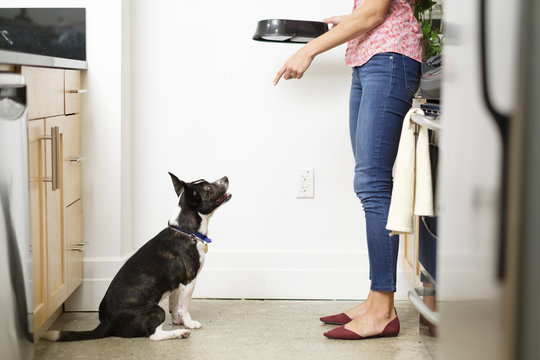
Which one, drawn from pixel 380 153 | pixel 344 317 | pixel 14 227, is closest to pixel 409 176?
pixel 380 153

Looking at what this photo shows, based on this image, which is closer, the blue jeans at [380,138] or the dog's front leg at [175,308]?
the blue jeans at [380,138]

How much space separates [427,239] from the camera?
1.91 meters

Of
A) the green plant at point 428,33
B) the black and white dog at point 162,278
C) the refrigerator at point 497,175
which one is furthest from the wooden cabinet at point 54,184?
the refrigerator at point 497,175

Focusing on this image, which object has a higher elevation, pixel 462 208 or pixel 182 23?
pixel 182 23

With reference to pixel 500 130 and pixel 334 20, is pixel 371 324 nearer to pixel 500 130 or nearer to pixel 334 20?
pixel 334 20

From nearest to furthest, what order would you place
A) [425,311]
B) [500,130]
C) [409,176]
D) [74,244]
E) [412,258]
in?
[500,130]
[425,311]
[409,176]
[74,244]
[412,258]

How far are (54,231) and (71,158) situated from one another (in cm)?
35

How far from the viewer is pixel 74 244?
2.38 metres

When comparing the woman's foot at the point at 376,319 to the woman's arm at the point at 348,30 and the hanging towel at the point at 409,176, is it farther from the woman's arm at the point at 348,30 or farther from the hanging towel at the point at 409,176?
the woman's arm at the point at 348,30

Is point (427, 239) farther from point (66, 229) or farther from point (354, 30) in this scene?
point (66, 229)

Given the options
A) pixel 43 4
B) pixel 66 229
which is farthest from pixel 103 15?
pixel 66 229

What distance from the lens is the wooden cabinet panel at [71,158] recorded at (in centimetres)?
227

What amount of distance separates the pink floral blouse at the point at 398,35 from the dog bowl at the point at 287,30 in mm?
395

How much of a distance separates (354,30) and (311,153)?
77 centimetres
